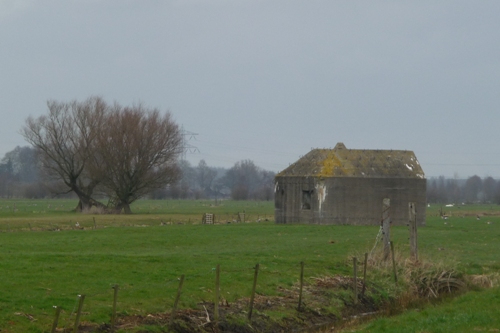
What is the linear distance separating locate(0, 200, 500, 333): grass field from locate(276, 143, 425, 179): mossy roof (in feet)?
34.4

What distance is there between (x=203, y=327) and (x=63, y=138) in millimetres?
63720

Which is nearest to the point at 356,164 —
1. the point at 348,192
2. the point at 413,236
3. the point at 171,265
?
the point at 348,192

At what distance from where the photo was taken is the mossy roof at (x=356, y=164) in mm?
53531

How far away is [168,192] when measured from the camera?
158250 mm

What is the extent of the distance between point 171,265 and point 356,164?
31.9m

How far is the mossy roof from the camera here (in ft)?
176

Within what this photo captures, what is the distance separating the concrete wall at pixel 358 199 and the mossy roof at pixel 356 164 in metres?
0.48

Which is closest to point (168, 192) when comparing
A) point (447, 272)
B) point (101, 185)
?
point (101, 185)

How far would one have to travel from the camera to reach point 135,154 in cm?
7569

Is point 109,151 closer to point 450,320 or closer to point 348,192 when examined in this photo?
point 348,192

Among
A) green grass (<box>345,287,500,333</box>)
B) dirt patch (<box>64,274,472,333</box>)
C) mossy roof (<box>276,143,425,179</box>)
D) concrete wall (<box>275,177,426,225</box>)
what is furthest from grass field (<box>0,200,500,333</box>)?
mossy roof (<box>276,143,425,179</box>)

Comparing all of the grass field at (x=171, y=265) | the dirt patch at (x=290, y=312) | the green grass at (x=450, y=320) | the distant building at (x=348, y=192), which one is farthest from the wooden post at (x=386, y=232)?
the distant building at (x=348, y=192)

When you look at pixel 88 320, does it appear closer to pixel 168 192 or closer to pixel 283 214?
pixel 283 214

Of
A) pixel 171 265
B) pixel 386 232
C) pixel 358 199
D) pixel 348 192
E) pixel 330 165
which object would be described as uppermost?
A: pixel 330 165
